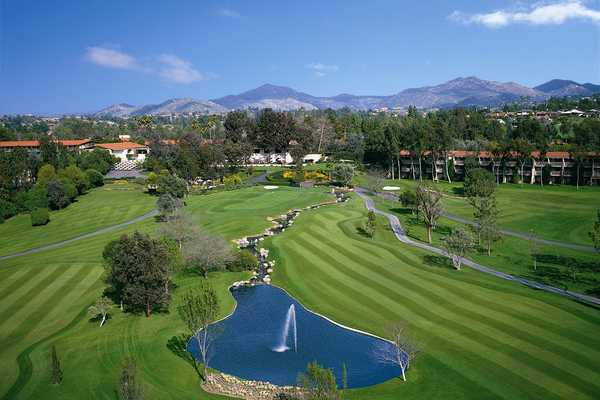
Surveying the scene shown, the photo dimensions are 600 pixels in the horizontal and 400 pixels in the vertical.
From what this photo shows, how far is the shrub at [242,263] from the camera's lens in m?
60.3

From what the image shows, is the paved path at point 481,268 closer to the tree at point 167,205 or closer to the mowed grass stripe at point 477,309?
the mowed grass stripe at point 477,309

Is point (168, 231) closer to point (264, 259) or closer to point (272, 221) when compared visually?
point (264, 259)

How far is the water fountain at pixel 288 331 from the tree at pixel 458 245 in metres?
20.4

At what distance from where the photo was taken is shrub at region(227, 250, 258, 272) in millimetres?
60312

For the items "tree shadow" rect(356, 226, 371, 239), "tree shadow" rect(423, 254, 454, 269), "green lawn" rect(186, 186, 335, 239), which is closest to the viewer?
"tree shadow" rect(423, 254, 454, 269)

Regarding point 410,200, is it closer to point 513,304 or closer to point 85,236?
point 513,304

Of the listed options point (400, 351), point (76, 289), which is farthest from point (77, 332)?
point (400, 351)

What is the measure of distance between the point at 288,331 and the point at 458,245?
2407 cm

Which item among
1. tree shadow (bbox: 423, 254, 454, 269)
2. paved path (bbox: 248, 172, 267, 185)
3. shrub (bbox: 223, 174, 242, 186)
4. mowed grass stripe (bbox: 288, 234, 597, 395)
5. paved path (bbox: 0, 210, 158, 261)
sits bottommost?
mowed grass stripe (bbox: 288, 234, 597, 395)

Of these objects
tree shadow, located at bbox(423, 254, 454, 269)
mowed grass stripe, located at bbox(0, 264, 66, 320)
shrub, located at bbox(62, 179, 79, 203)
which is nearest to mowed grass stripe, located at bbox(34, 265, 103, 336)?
mowed grass stripe, located at bbox(0, 264, 66, 320)

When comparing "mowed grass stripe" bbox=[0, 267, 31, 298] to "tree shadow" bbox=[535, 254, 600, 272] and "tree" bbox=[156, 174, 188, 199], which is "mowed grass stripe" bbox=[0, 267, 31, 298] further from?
"tree shadow" bbox=[535, 254, 600, 272]

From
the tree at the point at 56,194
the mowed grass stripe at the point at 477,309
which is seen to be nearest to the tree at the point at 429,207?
the mowed grass stripe at the point at 477,309

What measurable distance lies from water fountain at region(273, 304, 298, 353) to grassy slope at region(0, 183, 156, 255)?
1924 inches

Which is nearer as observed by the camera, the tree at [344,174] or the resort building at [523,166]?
the resort building at [523,166]
